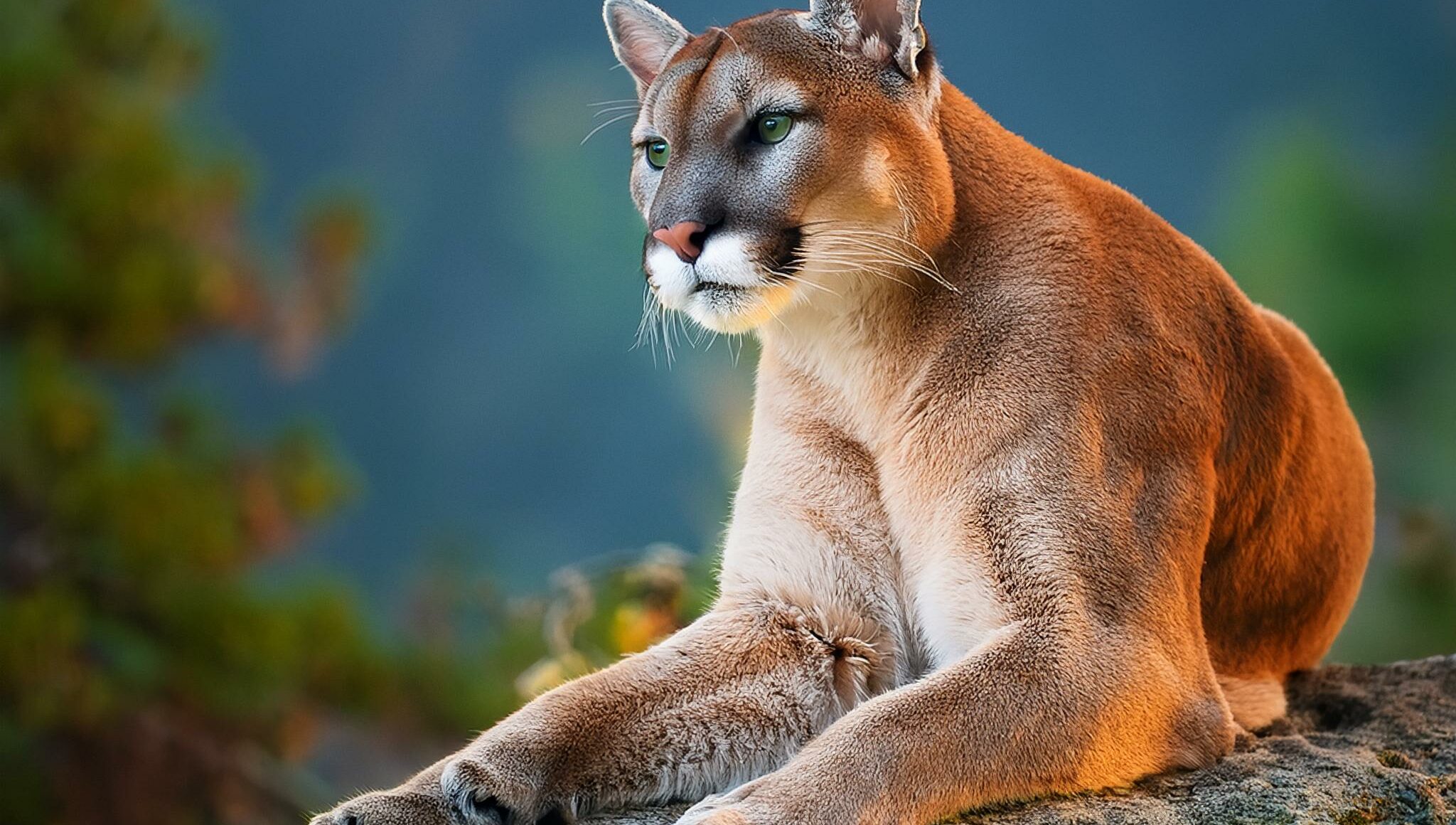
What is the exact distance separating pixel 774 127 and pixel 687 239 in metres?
0.27

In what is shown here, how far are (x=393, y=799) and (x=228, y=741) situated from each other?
14.4ft

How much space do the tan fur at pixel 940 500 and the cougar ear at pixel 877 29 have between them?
1 centimetres

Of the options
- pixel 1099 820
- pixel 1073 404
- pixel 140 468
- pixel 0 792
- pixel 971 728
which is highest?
pixel 140 468

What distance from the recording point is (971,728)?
2.50 m

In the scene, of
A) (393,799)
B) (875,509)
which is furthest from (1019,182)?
(393,799)

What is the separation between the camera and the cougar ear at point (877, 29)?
9.32ft

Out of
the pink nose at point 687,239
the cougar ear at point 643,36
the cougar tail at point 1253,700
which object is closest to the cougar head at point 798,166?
the pink nose at point 687,239

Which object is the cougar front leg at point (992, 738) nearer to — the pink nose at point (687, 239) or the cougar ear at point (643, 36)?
the pink nose at point (687, 239)

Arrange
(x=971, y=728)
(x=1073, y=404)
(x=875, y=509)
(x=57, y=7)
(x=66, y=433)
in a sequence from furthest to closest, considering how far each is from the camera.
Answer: (x=57, y=7)
(x=66, y=433)
(x=875, y=509)
(x=1073, y=404)
(x=971, y=728)

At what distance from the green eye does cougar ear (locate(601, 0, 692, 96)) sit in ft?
1.48

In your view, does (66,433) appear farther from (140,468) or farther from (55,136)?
(55,136)

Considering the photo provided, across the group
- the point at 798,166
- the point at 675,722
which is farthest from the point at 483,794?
the point at 798,166

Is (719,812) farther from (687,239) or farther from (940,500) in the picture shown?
(687,239)

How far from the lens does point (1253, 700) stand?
3.18 m
